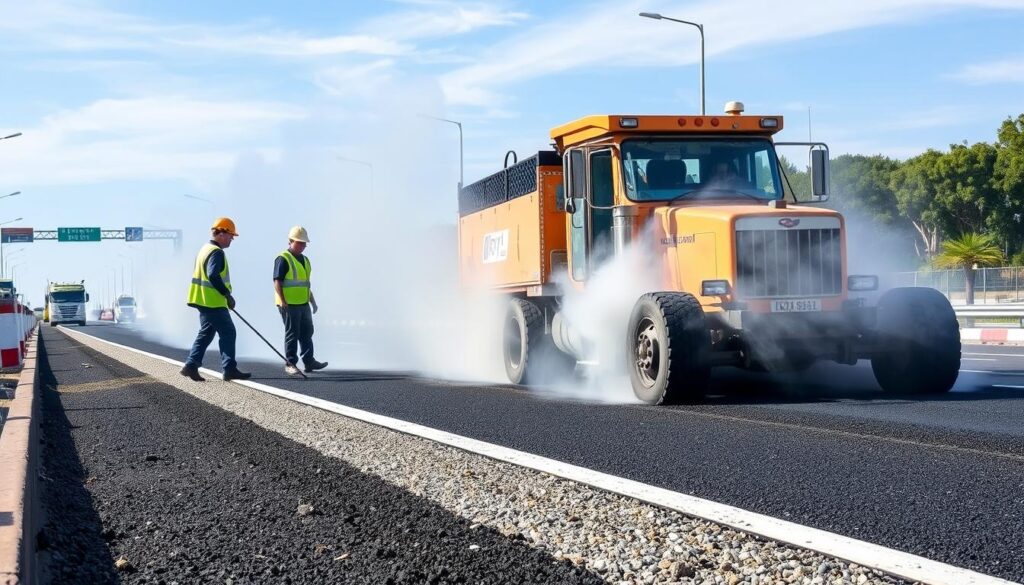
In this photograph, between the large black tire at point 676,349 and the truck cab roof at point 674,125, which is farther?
the truck cab roof at point 674,125

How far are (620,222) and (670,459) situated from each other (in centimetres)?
480

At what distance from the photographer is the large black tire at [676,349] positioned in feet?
31.1

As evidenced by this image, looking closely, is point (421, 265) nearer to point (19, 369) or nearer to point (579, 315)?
point (19, 369)

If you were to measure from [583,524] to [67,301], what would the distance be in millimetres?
69321

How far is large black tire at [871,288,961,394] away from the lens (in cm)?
1002

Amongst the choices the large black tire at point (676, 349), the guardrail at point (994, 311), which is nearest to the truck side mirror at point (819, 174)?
the large black tire at point (676, 349)

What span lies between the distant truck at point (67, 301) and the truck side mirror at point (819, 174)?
64.5 m

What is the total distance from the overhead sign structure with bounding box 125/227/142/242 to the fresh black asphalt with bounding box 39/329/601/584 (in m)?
91.0

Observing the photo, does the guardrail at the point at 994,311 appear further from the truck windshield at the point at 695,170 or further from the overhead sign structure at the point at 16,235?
the overhead sign structure at the point at 16,235

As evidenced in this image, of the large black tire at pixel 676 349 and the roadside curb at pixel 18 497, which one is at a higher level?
the large black tire at pixel 676 349

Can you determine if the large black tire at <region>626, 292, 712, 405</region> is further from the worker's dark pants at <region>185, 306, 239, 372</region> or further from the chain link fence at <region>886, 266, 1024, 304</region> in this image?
the chain link fence at <region>886, 266, 1024, 304</region>

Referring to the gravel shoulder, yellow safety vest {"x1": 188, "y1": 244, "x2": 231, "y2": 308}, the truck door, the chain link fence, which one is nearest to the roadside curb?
the gravel shoulder

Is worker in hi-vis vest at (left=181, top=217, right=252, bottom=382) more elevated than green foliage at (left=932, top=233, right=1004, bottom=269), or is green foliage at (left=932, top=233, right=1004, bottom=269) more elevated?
green foliage at (left=932, top=233, right=1004, bottom=269)

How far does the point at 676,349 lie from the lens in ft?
31.1
